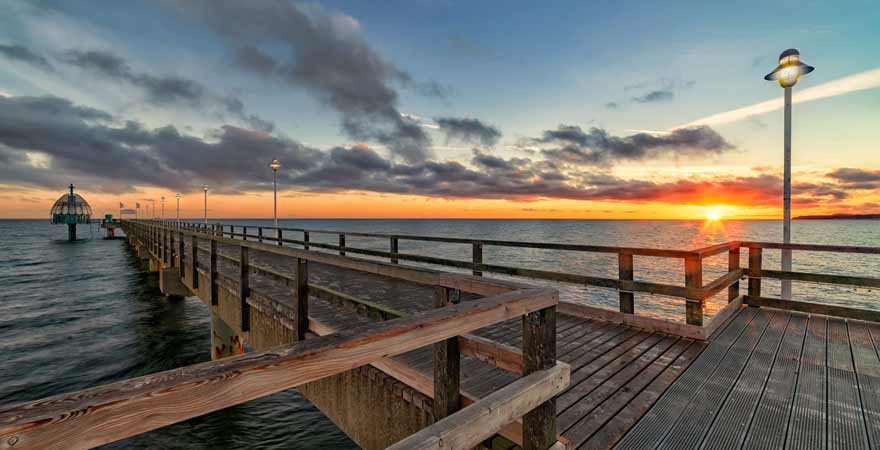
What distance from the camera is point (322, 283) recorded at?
8703 mm

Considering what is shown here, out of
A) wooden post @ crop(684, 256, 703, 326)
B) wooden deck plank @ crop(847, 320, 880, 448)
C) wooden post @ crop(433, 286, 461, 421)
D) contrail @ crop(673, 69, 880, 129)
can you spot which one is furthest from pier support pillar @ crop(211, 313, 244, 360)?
contrail @ crop(673, 69, 880, 129)

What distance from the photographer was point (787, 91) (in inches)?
253

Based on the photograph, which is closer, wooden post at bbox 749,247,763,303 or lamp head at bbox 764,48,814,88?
lamp head at bbox 764,48,814,88

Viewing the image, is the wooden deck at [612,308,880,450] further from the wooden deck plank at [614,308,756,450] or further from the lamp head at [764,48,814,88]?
the lamp head at [764,48,814,88]

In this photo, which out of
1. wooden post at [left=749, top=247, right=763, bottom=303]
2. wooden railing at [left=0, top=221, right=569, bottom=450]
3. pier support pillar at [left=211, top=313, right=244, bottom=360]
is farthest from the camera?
pier support pillar at [left=211, top=313, right=244, bottom=360]

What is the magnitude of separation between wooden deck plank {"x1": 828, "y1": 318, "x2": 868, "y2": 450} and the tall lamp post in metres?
2.09

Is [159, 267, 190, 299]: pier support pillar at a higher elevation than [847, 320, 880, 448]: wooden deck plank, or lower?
lower

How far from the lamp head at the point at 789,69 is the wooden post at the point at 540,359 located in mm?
7146

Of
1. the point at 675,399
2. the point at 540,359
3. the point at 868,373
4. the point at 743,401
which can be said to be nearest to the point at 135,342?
the point at 540,359

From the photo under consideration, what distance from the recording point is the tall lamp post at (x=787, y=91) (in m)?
6.11

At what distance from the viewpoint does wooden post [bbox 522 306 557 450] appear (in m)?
2.20

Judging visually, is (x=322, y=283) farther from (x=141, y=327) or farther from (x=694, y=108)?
(x=694, y=108)

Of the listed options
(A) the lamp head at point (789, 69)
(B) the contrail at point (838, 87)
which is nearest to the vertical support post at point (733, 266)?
(A) the lamp head at point (789, 69)

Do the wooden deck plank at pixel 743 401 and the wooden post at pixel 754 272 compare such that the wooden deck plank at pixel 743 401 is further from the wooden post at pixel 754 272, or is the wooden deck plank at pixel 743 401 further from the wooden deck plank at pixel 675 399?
the wooden post at pixel 754 272
